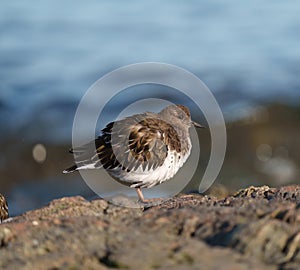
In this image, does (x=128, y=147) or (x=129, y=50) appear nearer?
(x=128, y=147)

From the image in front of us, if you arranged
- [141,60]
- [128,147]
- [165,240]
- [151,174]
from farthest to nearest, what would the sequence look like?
[141,60]
[128,147]
[151,174]
[165,240]

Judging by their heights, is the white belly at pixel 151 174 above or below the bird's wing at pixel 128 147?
below

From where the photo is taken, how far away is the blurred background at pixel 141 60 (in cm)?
1199

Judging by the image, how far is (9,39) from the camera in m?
19.2

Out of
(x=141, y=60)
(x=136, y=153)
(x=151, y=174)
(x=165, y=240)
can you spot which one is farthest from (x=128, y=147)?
(x=141, y=60)

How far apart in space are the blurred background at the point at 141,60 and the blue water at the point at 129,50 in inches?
1.1

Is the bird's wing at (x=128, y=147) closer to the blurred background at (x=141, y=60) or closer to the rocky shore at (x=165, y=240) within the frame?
the rocky shore at (x=165, y=240)

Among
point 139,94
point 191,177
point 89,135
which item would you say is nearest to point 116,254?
point 191,177

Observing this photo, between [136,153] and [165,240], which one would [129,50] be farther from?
[165,240]

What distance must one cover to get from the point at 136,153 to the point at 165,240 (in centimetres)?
296

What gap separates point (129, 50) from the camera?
58.3ft

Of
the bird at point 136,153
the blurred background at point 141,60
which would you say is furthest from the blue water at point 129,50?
the bird at point 136,153

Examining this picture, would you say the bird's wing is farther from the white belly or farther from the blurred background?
the blurred background

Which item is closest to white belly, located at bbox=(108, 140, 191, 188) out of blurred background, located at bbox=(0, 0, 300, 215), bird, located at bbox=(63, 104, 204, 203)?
bird, located at bbox=(63, 104, 204, 203)
